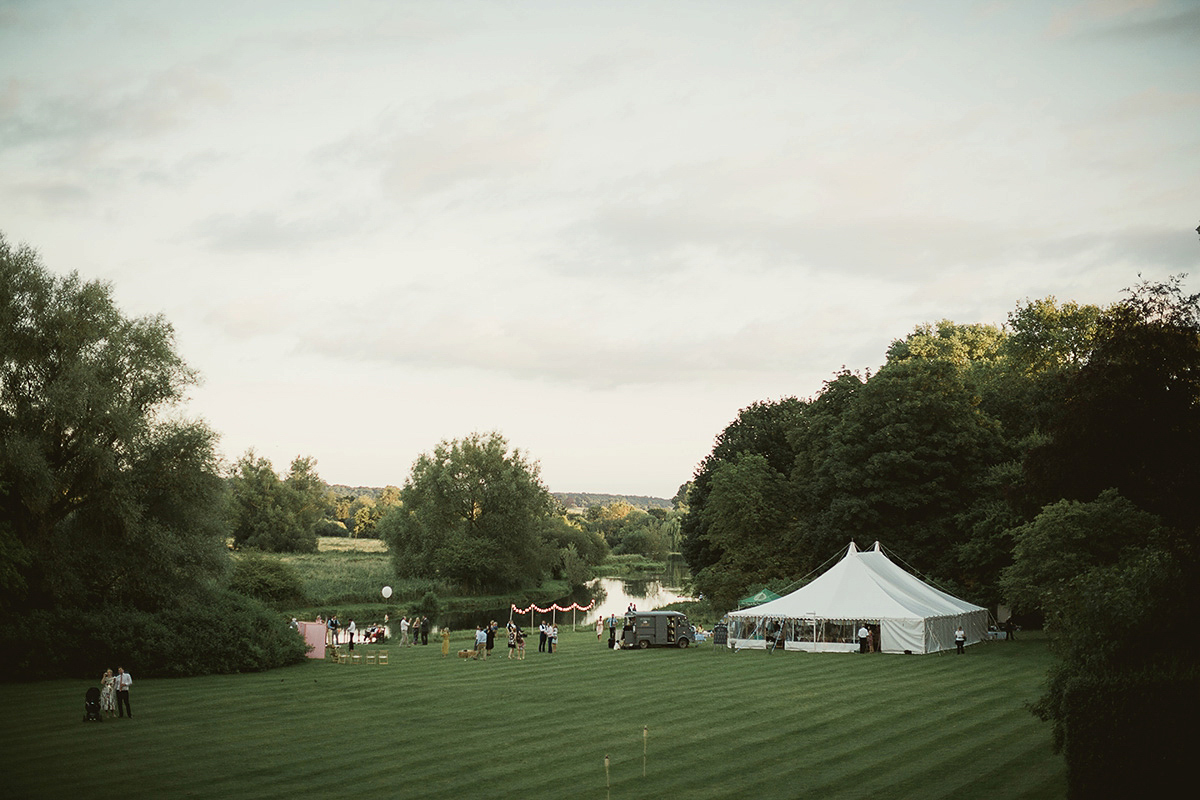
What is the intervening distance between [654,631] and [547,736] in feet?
63.4

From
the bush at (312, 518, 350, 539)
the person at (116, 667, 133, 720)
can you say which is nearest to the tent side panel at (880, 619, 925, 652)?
the person at (116, 667, 133, 720)

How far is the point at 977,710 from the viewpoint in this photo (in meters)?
20.0

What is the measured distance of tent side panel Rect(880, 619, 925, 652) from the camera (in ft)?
109

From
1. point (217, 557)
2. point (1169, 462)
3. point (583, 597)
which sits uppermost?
point (1169, 462)

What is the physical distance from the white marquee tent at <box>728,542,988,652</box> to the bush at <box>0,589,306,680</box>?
60.0ft

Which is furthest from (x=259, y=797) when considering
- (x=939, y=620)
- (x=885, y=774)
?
(x=939, y=620)

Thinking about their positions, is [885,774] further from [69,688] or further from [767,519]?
[767,519]

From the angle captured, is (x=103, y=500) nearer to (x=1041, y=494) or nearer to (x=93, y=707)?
(x=93, y=707)

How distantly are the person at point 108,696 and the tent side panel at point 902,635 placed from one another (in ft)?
83.7

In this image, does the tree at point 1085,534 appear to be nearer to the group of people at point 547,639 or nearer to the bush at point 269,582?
the group of people at point 547,639

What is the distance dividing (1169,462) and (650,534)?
116 meters

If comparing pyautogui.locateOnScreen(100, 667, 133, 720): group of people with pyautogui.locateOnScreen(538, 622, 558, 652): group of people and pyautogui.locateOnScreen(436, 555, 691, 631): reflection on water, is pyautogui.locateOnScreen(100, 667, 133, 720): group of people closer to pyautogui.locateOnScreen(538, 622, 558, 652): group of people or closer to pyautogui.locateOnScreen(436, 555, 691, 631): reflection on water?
pyautogui.locateOnScreen(538, 622, 558, 652): group of people

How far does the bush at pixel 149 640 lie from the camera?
2516 cm

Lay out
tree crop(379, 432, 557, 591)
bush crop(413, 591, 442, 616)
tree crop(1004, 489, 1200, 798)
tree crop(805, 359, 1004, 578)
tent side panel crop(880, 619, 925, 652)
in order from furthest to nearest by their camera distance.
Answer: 1. tree crop(379, 432, 557, 591)
2. bush crop(413, 591, 442, 616)
3. tree crop(805, 359, 1004, 578)
4. tent side panel crop(880, 619, 925, 652)
5. tree crop(1004, 489, 1200, 798)
